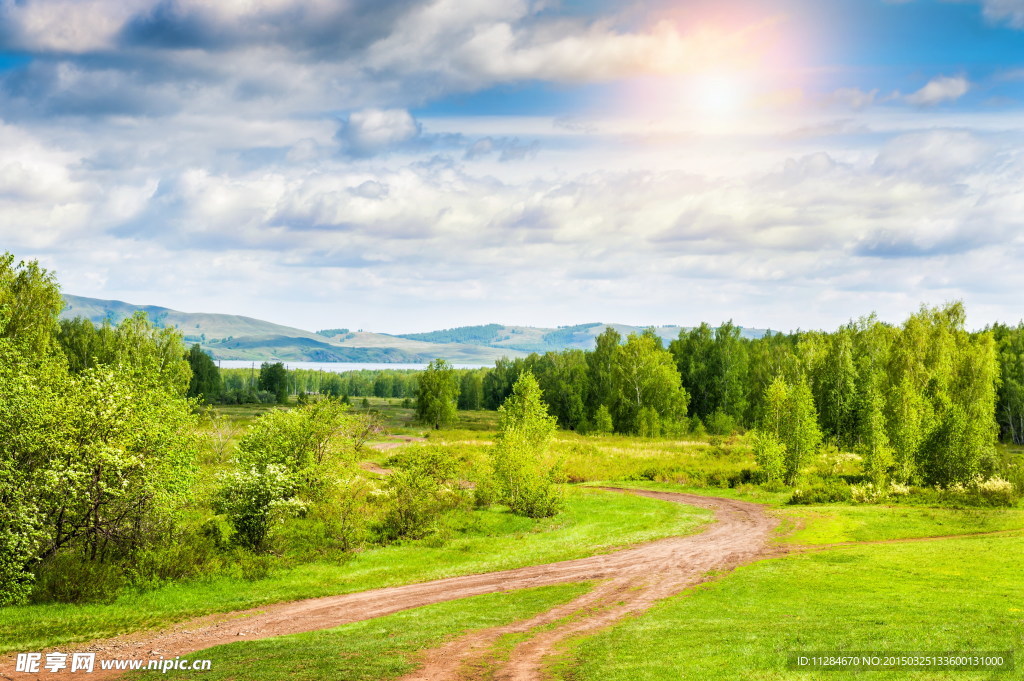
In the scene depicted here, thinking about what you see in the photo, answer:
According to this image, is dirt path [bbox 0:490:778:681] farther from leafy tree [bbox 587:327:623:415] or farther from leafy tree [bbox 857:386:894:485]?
leafy tree [bbox 587:327:623:415]

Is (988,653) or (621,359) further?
(621,359)

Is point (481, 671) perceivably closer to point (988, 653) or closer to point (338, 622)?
point (338, 622)

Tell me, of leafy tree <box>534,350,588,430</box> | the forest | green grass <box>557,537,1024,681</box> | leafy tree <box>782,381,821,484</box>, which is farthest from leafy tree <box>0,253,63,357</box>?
leafy tree <box>534,350,588,430</box>

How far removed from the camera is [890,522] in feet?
133

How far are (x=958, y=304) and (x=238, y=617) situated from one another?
340 feet

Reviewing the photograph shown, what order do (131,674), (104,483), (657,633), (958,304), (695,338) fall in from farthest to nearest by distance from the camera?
1. (695,338)
2. (958,304)
3. (104,483)
4. (657,633)
5. (131,674)

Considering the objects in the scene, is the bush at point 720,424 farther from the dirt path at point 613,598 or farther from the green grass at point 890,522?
the dirt path at point 613,598

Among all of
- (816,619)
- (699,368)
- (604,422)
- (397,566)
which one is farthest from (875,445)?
(699,368)

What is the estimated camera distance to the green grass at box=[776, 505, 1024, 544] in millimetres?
37125

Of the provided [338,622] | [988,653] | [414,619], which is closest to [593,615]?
[414,619]

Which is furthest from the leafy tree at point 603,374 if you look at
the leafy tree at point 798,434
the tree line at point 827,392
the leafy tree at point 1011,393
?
the leafy tree at point 1011,393

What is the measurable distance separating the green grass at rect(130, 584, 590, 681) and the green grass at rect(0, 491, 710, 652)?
193 inches

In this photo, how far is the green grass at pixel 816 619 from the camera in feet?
54.9

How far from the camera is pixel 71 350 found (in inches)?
3750
